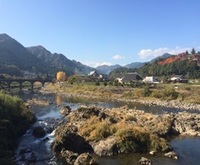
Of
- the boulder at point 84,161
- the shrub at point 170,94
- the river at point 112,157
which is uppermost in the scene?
the shrub at point 170,94

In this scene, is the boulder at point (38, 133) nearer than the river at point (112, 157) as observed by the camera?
No

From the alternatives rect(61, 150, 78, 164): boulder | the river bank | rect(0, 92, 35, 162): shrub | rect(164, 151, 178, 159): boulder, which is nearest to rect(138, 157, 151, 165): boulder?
rect(164, 151, 178, 159): boulder

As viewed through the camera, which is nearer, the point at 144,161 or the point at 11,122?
the point at 144,161

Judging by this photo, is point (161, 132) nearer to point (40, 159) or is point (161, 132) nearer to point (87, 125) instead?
point (87, 125)

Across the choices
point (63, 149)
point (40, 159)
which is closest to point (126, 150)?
point (63, 149)

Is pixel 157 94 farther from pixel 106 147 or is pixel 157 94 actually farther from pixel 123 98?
pixel 106 147

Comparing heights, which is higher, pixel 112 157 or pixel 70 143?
pixel 70 143

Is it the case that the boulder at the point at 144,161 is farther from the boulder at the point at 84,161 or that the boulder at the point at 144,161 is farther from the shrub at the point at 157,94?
the shrub at the point at 157,94

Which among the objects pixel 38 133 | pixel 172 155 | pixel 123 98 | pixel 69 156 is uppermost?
pixel 38 133

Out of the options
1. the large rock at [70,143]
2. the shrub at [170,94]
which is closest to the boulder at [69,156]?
the large rock at [70,143]

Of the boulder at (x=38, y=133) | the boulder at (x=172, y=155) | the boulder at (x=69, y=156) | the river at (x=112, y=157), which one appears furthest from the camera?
the boulder at (x=38, y=133)

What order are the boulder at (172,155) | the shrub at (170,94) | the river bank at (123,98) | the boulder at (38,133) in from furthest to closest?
the shrub at (170,94), the river bank at (123,98), the boulder at (38,133), the boulder at (172,155)

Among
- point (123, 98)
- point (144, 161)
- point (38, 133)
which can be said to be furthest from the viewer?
point (123, 98)

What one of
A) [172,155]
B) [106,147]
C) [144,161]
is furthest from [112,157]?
[172,155]
